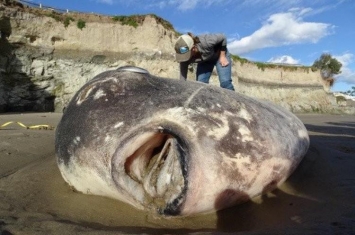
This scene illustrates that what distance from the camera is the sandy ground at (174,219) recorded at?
1.76 meters

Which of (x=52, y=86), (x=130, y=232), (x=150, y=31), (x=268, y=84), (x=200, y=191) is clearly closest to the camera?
(x=130, y=232)

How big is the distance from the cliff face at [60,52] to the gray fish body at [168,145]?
37.4 feet

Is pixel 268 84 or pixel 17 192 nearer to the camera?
pixel 17 192

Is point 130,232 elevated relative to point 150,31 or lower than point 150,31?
lower

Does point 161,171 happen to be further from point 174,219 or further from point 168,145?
point 174,219

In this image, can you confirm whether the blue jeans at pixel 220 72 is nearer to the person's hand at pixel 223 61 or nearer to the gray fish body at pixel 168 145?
the person's hand at pixel 223 61

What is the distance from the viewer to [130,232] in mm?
1729

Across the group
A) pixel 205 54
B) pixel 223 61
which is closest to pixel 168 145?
pixel 205 54

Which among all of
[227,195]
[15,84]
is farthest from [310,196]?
[15,84]

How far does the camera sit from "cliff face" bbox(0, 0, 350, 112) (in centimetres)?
1298

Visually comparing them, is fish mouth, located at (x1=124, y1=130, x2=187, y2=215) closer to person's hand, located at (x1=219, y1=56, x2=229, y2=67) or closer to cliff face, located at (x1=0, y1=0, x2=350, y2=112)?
person's hand, located at (x1=219, y1=56, x2=229, y2=67)

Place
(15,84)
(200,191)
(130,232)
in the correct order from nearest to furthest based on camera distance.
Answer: (130,232)
(200,191)
(15,84)

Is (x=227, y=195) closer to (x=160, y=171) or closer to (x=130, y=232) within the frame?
(x=160, y=171)

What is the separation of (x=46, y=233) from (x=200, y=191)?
0.81 meters
